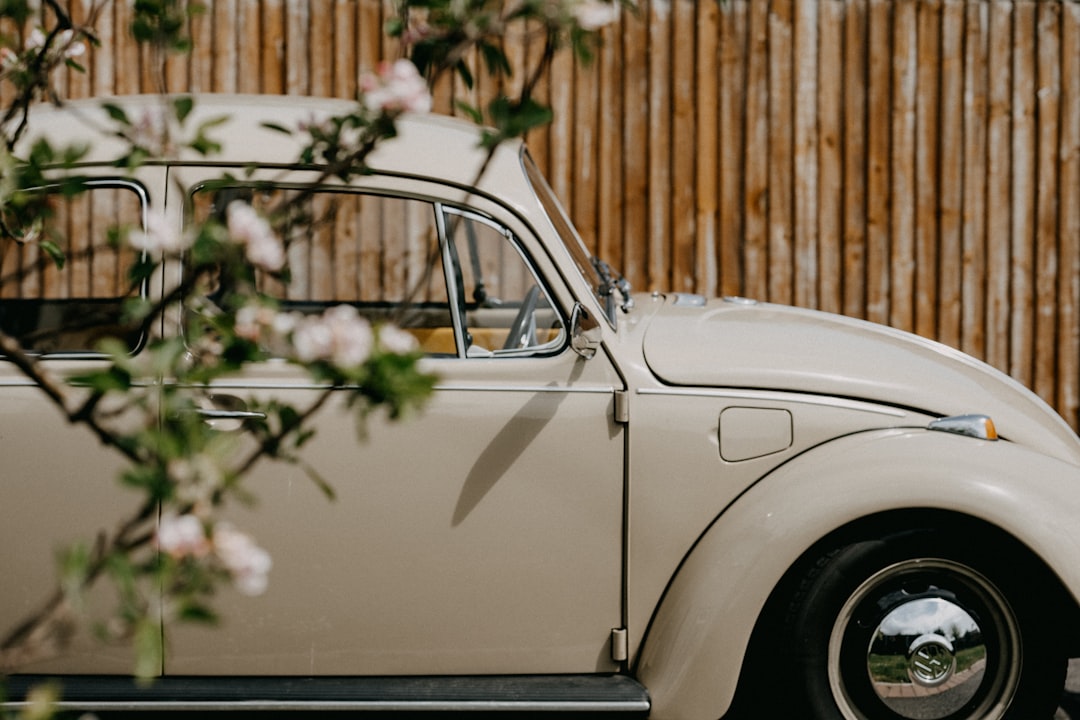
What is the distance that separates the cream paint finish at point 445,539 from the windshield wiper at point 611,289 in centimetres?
34

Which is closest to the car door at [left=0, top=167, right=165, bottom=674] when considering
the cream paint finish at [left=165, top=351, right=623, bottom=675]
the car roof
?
the car roof

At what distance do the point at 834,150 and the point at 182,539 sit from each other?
19.6 ft

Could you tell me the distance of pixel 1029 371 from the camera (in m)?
7.04

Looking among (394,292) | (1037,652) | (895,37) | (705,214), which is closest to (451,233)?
(394,292)

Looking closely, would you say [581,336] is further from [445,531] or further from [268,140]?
[268,140]

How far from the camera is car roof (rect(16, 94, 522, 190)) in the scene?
317 centimetres

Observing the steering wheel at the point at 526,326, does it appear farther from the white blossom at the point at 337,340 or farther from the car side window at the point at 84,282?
the white blossom at the point at 337,340

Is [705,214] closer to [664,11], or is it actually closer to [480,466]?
[664,11]

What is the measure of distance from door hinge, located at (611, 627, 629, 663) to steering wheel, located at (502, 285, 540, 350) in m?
0.84

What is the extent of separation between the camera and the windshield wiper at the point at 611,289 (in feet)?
11.1

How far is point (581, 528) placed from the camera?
10.3 ft

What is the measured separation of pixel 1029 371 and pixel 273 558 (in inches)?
210

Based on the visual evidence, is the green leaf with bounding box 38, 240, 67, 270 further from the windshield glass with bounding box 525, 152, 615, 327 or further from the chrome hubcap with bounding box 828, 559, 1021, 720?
the chrome hubcap with bounding box 828, 559, 1021, 720

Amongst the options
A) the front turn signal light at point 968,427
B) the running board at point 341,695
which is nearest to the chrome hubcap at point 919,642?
the front turn signal light at point 968,427
